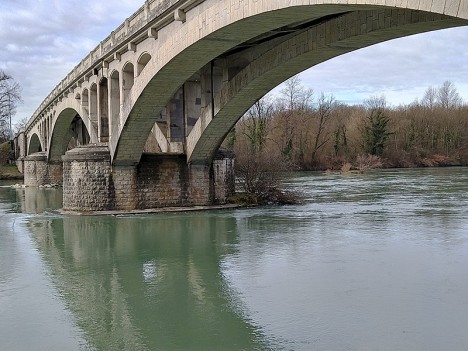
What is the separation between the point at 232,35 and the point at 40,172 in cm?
3309

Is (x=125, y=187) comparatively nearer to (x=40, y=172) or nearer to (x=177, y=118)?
(x=177, y=118)

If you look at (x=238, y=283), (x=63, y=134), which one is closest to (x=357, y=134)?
(x=63, y=134)

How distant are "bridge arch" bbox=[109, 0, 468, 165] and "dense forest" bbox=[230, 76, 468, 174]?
1363 inches

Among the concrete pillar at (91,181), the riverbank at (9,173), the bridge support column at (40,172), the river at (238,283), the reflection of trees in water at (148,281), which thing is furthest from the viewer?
the riverbank at (9,173)

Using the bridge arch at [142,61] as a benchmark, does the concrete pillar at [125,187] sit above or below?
below

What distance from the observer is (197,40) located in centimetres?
1395

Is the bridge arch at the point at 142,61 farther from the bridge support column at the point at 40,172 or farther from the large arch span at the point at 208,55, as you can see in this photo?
the bridge support column at the point at 40,172

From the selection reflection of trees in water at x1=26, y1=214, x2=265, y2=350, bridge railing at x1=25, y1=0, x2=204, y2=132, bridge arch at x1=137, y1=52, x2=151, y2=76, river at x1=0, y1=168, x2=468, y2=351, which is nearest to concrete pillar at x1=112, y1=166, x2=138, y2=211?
river at x1=0, y1=168, x2=468, y2=351

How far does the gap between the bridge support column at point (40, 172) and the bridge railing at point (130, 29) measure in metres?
14.4

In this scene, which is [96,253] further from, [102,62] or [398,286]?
[102,62]

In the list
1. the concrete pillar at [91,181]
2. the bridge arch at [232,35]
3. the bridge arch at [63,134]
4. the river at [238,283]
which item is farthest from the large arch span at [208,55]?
the bridge arch at [63,134]

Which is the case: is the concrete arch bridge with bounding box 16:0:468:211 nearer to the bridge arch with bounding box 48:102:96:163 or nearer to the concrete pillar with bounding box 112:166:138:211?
the concrete pillar with bounding box 112:166:138:211

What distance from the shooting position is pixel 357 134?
218ft

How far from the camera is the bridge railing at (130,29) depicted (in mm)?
15609
